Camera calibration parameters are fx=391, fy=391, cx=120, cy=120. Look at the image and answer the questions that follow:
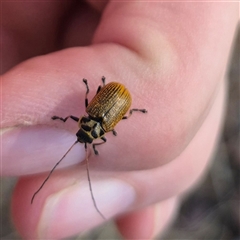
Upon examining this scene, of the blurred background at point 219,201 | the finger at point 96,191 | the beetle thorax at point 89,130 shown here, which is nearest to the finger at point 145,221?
the finger at point 96,191

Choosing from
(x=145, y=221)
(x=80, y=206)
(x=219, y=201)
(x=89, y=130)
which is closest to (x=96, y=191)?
(x=80, y=206)

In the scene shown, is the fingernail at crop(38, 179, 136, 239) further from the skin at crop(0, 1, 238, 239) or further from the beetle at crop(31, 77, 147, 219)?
the beetle at crop(31, 77, 147, 219)

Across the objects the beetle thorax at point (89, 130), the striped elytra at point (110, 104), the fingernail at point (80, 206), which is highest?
the striped elytra at point (110, 104)

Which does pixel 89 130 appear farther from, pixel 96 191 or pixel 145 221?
pixel 145 221

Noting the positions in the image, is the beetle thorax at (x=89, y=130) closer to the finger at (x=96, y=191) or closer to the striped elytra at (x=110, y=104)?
the striped elytra at (x=110, y=104)

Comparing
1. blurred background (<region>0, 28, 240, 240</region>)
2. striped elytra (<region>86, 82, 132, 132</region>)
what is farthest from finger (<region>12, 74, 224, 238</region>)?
blurred background (<region>0, 28, 240, 240</region>)

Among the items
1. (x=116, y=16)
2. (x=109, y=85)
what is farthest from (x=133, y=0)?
(x=109, y=85)

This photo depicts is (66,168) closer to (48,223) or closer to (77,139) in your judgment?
(77,139)

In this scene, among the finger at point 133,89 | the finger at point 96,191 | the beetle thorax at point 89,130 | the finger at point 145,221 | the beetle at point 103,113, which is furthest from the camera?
the finger at point 145,221
